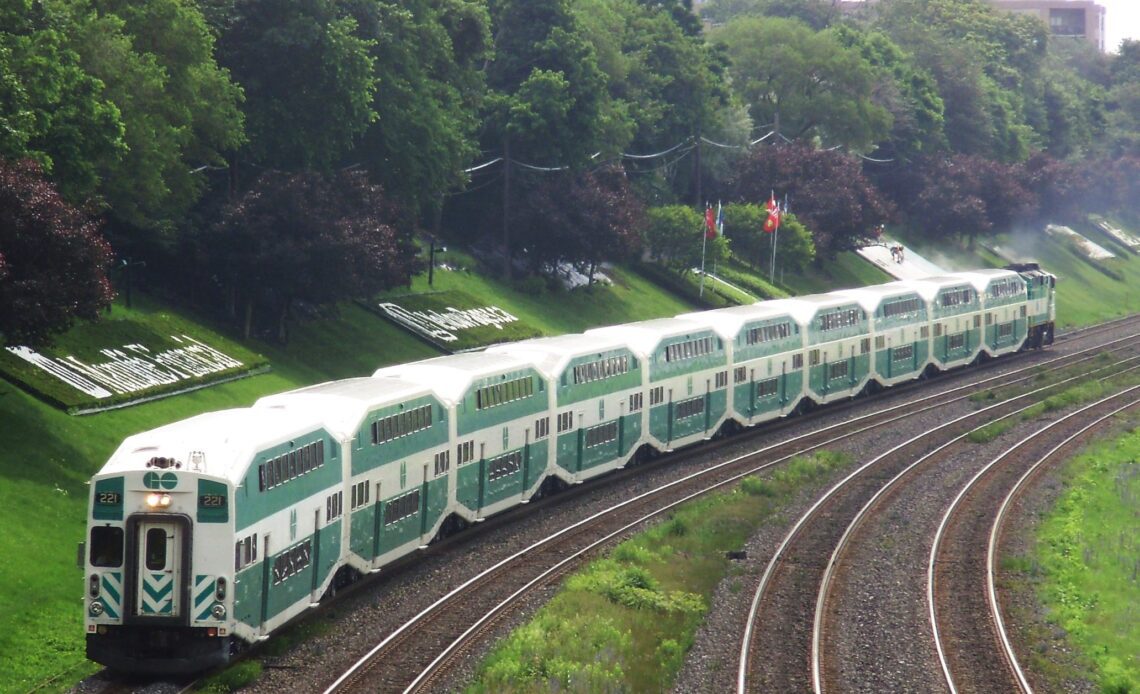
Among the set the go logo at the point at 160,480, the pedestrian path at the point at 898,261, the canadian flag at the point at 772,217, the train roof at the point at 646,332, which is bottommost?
the pedestrian path at the point at 898,261

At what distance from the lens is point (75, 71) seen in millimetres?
46562

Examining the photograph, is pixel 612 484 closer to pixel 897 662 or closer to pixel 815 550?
pixel 815 550

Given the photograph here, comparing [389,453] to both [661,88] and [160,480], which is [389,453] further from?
[661,88]

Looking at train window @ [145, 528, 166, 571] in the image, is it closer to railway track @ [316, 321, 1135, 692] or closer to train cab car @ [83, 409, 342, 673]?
train cab car @ [83, 409, 342, 673]

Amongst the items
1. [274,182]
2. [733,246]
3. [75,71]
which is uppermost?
[75,71]

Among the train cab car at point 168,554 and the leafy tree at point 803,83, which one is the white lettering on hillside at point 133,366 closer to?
the train cab car at point 168,554

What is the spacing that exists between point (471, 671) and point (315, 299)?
35700 millimetres

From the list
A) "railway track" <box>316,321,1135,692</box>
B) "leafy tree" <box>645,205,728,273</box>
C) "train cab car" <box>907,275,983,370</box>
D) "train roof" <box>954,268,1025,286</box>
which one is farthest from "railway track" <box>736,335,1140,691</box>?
"leafy tree" <box>645,205,728,273</box>

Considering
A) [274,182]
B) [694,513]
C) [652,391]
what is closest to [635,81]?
[274,182]

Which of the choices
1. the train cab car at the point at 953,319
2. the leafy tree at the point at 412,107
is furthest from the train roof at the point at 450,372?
the train cab car at the point at 953,319

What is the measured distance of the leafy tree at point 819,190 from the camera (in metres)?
110

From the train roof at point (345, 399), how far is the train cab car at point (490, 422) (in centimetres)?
140

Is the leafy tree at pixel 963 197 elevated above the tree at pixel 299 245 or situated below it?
below

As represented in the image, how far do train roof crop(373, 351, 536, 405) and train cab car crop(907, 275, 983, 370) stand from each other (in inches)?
1427
